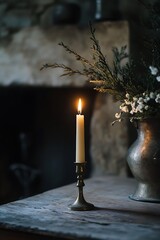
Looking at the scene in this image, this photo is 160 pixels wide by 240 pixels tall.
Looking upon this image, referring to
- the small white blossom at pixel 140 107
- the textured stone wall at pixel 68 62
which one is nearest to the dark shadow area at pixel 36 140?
the textured stone wall at pixel 68 62

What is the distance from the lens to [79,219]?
1108 mm

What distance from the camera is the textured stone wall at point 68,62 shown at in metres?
2.08

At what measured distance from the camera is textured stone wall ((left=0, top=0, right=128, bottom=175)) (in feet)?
6.82

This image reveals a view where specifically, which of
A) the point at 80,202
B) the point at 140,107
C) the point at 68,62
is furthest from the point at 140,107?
the point at 68,62

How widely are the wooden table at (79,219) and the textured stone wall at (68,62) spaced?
676 millimetres

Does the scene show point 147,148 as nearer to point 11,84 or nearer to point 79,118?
point 79,118

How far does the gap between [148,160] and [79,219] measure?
0.31 meters

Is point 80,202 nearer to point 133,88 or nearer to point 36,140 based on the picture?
point 133,88

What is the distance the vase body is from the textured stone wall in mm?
729

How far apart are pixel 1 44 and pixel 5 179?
2.63 feet

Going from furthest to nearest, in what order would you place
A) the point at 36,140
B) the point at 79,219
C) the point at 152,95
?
the point at 36,140
the point at 152,95
the point at 79,219

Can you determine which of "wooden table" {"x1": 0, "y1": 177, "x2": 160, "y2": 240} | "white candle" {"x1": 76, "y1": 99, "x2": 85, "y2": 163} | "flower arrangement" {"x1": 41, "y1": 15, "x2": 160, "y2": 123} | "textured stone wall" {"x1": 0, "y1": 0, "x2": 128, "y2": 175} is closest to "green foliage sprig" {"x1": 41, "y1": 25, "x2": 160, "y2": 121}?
"flower arrangement" {"x1": 41, "y1": 15, "x2": 160, "y2": 123}

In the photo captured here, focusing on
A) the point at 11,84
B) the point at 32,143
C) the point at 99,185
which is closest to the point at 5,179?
the point at 32,143

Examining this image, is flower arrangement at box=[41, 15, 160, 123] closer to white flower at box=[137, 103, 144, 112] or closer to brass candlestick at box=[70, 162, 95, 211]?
white flower at box=[137, 103, 144, 112]
